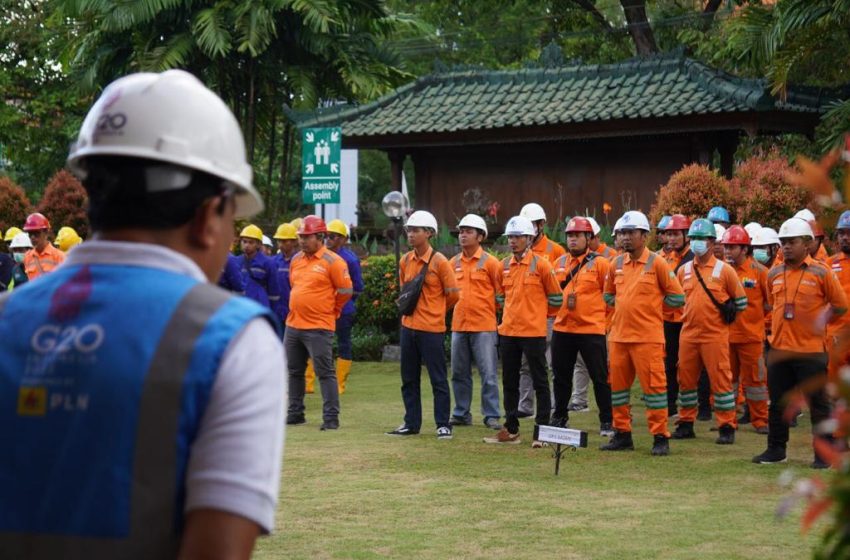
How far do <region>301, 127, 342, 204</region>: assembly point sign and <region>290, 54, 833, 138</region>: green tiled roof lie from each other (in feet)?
14.1

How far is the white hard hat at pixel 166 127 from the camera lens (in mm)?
2441

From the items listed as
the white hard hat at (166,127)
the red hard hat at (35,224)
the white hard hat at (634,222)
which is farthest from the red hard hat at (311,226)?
the white hard hat at (166,127)

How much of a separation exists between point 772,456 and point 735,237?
3.52 metres

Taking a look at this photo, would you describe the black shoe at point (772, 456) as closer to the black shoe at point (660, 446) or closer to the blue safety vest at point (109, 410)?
the black shoe at point (660, 446)

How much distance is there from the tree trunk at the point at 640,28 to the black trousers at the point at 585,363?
17.6 m

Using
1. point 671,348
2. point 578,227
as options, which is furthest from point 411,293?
point 671,348

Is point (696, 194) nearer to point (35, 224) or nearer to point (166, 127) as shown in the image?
point (35, 224)

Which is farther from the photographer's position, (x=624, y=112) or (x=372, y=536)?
(x=624, y=112)

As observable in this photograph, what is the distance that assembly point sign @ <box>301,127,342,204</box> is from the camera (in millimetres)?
20172

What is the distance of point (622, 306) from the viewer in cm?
1295

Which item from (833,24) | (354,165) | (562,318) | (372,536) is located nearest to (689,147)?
(833,24)

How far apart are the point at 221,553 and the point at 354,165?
4001 centimetres

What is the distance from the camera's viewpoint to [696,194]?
18.0 m

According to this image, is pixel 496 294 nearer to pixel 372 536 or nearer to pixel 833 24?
pixel 833 24
